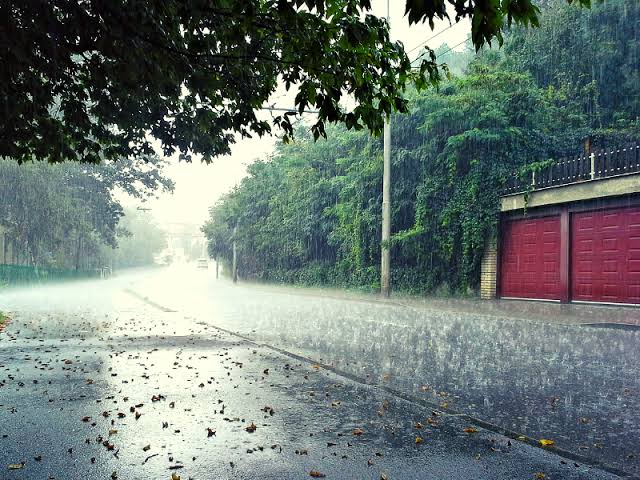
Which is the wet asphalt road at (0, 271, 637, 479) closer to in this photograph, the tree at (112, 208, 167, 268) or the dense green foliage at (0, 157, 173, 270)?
the dense green foliage at (0, 157, 173, 270)

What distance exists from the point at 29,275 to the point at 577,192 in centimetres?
4454

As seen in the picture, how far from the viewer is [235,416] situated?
18.4ft

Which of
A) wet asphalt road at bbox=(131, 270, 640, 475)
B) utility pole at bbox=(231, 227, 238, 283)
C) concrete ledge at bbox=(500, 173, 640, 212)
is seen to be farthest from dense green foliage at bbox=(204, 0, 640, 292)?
utility pole at bbox=(231, 227, 238, 283)

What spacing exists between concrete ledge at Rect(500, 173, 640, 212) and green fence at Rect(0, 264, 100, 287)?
115ft

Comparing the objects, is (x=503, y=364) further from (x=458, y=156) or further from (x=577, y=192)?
(x=458, y=156)

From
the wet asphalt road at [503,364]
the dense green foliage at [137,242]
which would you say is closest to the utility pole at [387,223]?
the wet asphalt road at [503,364]

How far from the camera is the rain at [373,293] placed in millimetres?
4660

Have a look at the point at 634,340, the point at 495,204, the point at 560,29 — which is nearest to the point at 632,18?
the point at 560,29

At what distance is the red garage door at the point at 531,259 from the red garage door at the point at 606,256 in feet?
2.84

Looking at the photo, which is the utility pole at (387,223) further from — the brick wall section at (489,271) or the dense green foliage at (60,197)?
the dense green foliage at (60,197)

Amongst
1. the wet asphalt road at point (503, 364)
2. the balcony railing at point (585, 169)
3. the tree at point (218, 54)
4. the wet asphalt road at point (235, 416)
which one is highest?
the balcony railing at point (585, 169)

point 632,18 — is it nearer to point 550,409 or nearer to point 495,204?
point 495,204

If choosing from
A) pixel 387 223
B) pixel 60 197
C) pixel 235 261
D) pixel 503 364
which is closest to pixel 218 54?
pixel 503 364

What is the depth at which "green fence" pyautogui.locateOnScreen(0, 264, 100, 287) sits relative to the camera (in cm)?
4422
